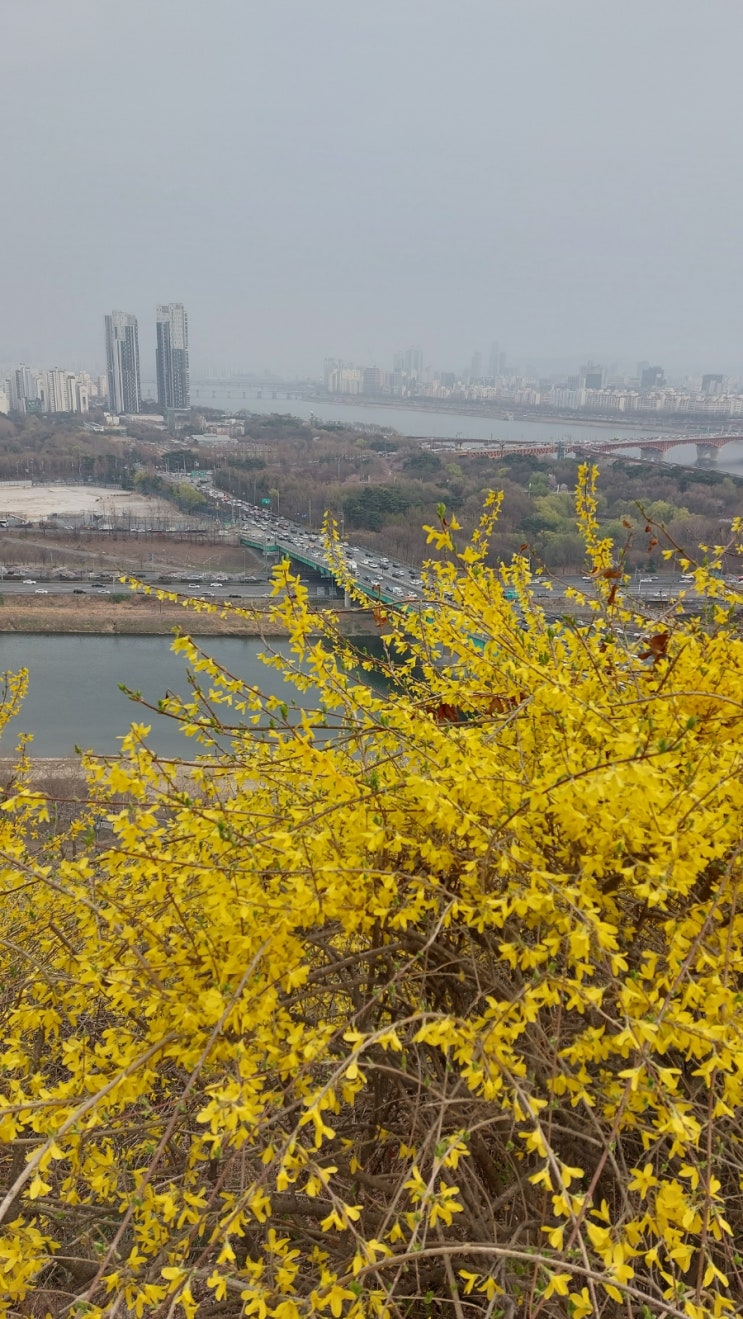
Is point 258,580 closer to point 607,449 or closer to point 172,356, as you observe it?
point 607,449

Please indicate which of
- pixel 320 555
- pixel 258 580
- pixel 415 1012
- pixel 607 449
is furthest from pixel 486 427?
pixel 415 1012

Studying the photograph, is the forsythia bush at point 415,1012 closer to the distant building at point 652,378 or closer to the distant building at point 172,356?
the distant building at point 172,356

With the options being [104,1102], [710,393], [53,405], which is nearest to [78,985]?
[104,1102]

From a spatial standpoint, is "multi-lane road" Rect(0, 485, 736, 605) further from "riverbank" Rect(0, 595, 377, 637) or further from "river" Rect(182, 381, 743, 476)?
"river" Rect(182, 381, 743, 476)

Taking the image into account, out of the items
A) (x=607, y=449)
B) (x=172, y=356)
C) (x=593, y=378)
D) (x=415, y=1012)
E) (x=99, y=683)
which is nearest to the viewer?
(x=415, y=1012)

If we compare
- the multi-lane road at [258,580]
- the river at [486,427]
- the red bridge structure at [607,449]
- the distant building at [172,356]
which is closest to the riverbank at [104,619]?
the multi-lane road at [258,580]
